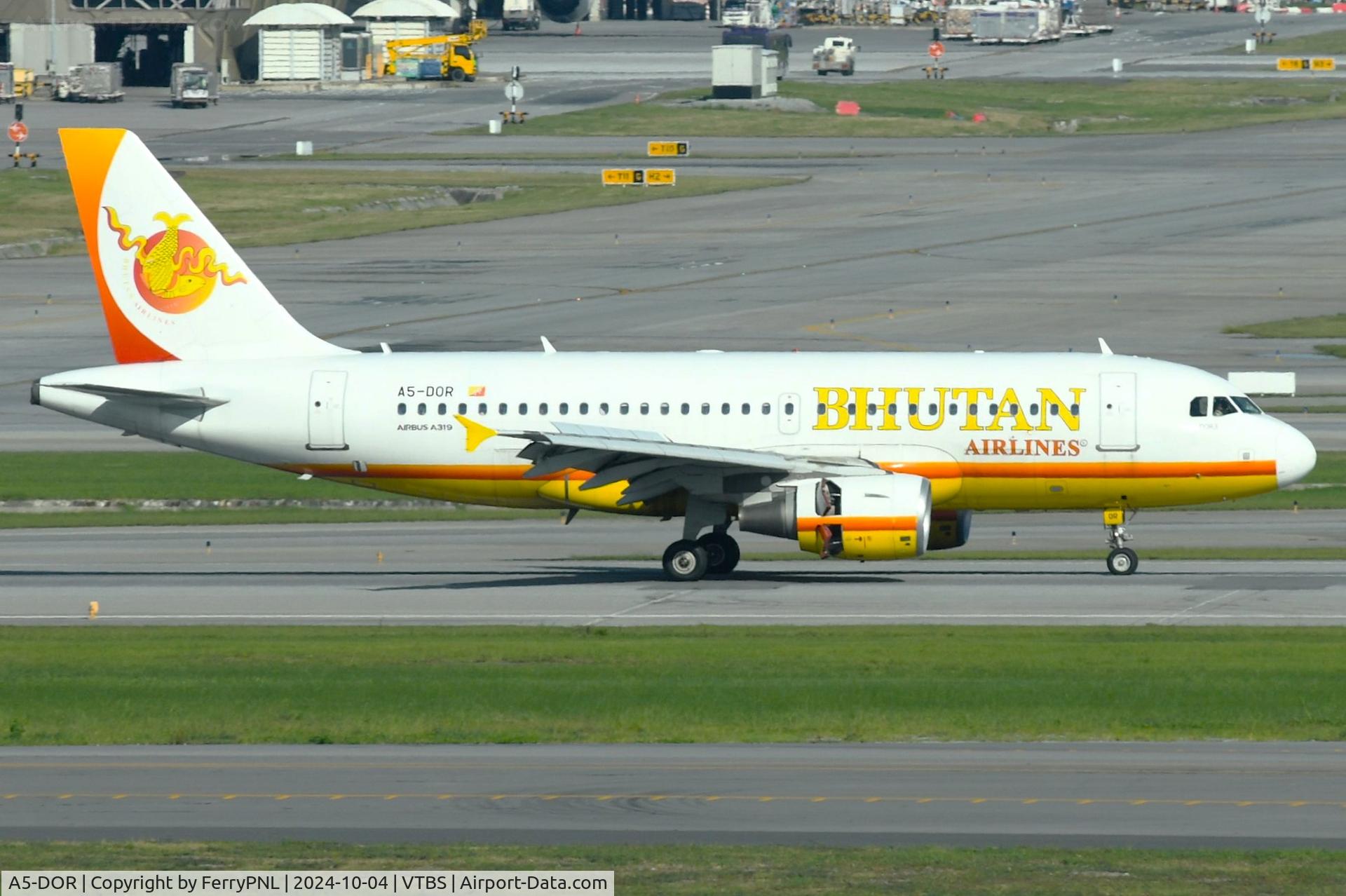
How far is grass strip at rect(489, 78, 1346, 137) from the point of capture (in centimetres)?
14500

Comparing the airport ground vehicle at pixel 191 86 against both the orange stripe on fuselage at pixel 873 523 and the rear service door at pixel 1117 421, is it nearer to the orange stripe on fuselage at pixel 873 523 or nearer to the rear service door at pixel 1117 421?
the rear service door at pixel 1117 421

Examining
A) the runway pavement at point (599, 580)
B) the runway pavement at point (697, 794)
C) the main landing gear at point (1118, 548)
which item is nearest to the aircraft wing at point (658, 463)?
the runway pavement at point (599, 580)

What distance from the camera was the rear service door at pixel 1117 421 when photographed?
40812mm

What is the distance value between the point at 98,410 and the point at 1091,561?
823 inches

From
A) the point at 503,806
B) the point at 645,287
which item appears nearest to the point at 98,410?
the point at 503,806

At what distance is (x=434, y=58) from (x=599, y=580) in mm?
143919

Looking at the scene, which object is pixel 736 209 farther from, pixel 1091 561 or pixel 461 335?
pixel 1091 561

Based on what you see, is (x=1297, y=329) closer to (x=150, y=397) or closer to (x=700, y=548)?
(x=700, y=548)

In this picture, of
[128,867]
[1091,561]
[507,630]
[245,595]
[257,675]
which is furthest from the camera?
[1091,561]

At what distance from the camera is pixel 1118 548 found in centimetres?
4119

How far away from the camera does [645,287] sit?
88750mm

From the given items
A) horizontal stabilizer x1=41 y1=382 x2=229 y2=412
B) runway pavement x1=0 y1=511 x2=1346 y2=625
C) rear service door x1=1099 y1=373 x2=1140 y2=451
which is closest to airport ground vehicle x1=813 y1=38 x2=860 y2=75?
runway pavement x1=0 y1=511 x2=1346 y2=625

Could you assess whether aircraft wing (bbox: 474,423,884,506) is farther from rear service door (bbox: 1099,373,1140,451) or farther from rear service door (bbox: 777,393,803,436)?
rear service door (bbox: 1099,373,1140,451)

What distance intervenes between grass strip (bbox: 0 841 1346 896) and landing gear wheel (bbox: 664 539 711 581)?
→ 20.9 m
